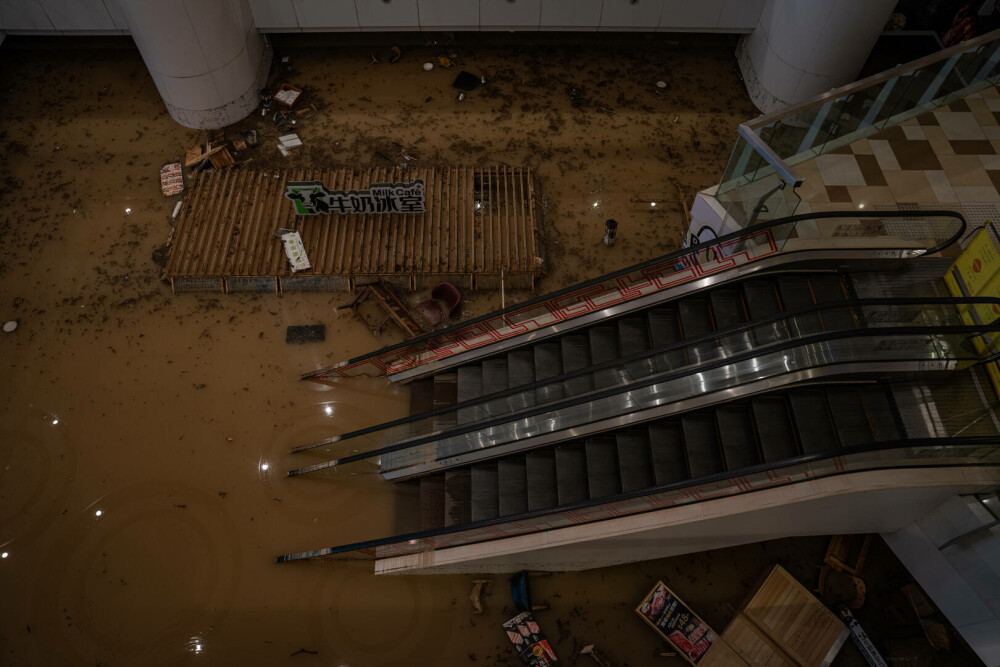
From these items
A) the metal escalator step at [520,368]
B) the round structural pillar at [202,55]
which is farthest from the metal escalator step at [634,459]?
the round structural pillar at [202,55]

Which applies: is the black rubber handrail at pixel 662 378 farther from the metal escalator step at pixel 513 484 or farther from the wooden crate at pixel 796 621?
the wooden crate at pixel 796 621

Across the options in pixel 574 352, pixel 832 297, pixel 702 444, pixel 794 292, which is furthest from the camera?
pixel 574 352

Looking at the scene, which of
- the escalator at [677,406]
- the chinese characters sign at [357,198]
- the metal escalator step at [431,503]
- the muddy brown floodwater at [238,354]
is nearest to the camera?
the escalator at [677,406]

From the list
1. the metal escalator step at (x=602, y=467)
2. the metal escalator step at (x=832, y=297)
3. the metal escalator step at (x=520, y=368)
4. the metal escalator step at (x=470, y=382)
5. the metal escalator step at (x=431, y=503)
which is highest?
the metal escalator step at (x=832, y=297)

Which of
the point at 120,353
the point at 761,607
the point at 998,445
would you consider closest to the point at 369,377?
the point at 120,353

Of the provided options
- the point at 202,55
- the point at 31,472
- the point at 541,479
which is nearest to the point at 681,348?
the point at 541,479

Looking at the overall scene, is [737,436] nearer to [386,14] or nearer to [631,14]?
[631,14]

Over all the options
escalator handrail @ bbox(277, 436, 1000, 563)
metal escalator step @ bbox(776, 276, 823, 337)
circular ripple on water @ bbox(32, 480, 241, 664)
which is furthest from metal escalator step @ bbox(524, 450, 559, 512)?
circular ripple on water @ bbox(32, 480, 241, 664)
